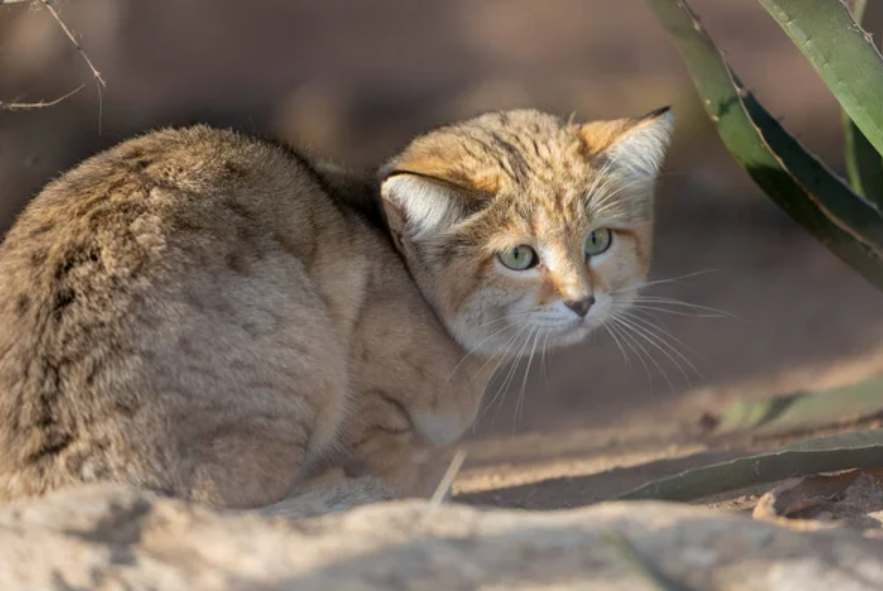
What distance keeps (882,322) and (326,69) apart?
4.29 metres

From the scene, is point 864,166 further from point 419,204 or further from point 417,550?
point 417,550

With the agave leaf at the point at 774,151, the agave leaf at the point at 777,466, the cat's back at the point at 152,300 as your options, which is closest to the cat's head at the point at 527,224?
the agave leaf at the point at 774,151

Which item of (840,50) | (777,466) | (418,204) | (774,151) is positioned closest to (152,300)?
(418,204)

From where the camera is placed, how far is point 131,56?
25.9 feet

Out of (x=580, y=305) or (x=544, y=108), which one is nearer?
(x=580, y=305)

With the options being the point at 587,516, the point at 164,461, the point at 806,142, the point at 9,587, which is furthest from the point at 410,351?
the point at 806,142

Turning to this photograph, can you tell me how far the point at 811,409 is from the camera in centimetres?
438

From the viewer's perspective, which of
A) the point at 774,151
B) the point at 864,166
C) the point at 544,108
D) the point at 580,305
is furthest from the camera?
the point at 544,108

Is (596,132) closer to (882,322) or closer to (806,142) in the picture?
(882,322)

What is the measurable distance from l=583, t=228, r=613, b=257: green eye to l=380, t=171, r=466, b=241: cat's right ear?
45 centimetres

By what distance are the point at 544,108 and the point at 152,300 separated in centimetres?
488

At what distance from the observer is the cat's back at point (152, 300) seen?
111 inches

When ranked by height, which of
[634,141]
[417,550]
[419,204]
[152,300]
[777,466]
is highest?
[152,300]

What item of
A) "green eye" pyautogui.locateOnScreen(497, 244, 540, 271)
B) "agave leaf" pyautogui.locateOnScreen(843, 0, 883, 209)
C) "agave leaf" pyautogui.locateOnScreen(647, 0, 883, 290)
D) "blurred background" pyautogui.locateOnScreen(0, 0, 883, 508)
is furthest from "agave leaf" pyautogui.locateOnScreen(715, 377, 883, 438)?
"green eye" pyautogui.locateOnScreen(497, 244, 540, 271)
